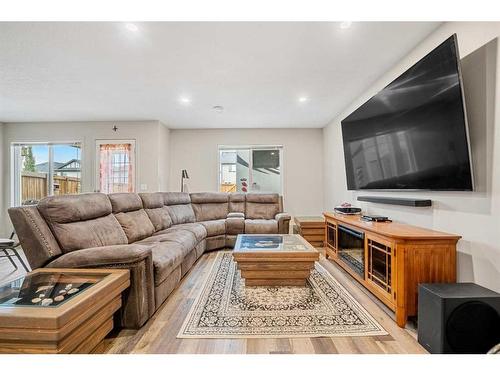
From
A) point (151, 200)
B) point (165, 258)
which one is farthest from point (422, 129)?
point (151, 200)

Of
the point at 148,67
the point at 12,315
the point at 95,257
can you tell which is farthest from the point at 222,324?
the point at 148,67

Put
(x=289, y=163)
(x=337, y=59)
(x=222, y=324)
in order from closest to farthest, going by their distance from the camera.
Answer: (x=222, y=324) < (x=337, y=59) < (x=289, y=163)

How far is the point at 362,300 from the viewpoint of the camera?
2258mm

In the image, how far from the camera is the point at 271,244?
2.76m

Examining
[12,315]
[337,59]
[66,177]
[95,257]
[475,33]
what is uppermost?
[337,59]

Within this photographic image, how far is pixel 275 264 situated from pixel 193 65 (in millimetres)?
2328

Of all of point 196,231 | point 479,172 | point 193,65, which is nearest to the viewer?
point 479,172

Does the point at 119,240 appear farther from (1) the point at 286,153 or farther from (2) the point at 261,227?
(1) the point at 286,153

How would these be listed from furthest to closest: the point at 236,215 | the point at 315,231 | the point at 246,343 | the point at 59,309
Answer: the point at 236,215, the point at 315,231, the point at 246,343, the point at 59,309

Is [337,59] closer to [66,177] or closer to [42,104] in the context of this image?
[42,104]

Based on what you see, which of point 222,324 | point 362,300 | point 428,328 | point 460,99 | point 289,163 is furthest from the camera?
point 289,163

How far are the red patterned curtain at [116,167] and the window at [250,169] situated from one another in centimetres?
191
